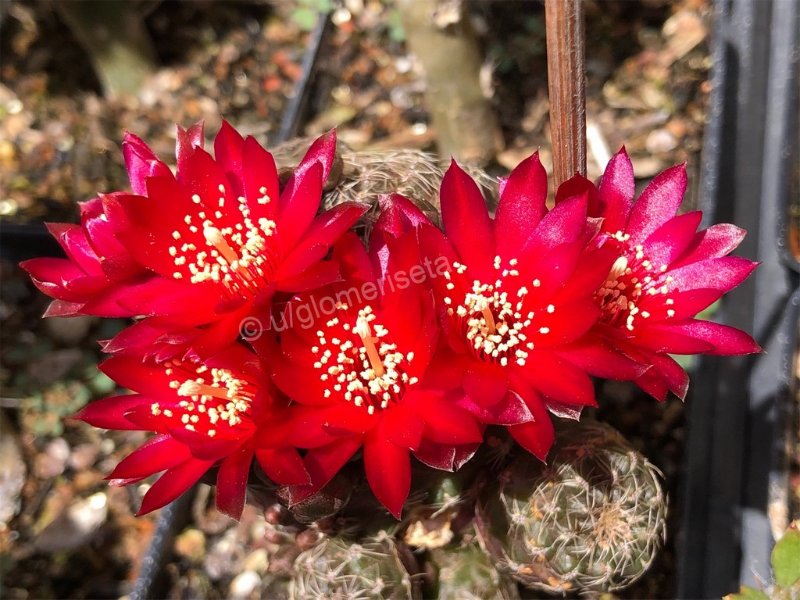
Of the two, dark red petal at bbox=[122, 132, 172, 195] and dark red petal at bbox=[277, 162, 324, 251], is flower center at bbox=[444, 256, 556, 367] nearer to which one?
dark red petal at bbox=[277, 162, 324, 251]

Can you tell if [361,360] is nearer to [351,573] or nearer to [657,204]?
[351,573]

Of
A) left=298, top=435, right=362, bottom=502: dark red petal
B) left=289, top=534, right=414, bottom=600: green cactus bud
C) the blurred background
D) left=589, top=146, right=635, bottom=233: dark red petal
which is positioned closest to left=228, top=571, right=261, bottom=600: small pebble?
the blurred background

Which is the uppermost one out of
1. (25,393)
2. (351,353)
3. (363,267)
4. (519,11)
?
(519,11)

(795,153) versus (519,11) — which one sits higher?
(519,11)

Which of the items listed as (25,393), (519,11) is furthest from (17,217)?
(519,11)

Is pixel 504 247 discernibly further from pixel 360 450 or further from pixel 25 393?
pixel 25 393

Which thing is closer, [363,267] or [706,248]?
[363,267]

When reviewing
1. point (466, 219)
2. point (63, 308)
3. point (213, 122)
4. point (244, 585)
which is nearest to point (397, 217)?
point (466, 219)

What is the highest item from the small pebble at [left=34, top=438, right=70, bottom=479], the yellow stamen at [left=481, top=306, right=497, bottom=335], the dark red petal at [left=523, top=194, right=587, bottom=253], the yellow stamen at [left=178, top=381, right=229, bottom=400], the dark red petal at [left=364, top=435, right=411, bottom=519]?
the dark red petal at [left=523, top=194, right=587, bottom=253]
